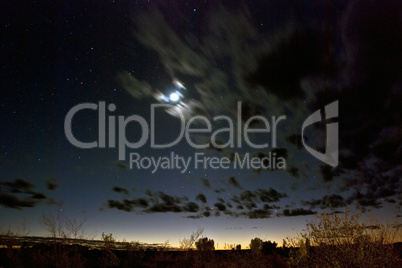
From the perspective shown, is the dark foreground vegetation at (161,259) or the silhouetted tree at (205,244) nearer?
the dark foreground vegetation at (161,259)

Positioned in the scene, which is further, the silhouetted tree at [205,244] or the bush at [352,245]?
the silhouetted tree at [205,244]

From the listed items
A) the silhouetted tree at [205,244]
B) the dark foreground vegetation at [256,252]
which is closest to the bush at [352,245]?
the dark foreground vegetation at [256,252]

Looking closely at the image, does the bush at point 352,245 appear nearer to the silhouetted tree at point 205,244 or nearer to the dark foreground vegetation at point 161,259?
the dark foreground vegetation at point 161,259

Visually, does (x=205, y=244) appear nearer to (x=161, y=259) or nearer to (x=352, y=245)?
(x=161, y=259)

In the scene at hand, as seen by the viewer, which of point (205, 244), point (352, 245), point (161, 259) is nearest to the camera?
point (352, 245)

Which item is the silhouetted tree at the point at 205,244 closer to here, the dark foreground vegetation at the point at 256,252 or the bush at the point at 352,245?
the dark foreground vegetation at the point at 256,252

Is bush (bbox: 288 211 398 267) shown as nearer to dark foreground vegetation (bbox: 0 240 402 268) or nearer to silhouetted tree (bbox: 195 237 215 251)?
dark foreground vegetation (bbox: 0 240 402 268)

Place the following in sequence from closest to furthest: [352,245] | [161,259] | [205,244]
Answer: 1. [352,245]
2. [161,259]
3. [205,244]

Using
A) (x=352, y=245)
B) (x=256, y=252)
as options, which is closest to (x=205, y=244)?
(x=256, y=252)

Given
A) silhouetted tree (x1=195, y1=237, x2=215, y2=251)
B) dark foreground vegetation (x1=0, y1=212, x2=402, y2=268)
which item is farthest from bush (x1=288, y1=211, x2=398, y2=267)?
silhouetted tree (x1=195, y1=237, x2=215, y2=251)

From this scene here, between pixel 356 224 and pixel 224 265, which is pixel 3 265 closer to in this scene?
pixel 224 265

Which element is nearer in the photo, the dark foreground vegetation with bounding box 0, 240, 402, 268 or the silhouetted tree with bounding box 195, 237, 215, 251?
the dark foreground vegetation with bounding box 0, 240, 402, 268

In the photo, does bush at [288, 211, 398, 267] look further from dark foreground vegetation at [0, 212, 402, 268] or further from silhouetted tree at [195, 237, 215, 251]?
silhouetted tree at [195, 237, 215, 251]

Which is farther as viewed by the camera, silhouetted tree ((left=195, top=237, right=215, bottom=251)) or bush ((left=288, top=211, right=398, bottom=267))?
silhouetted tree ((left=195, top=237, right=215, bottom=251))
